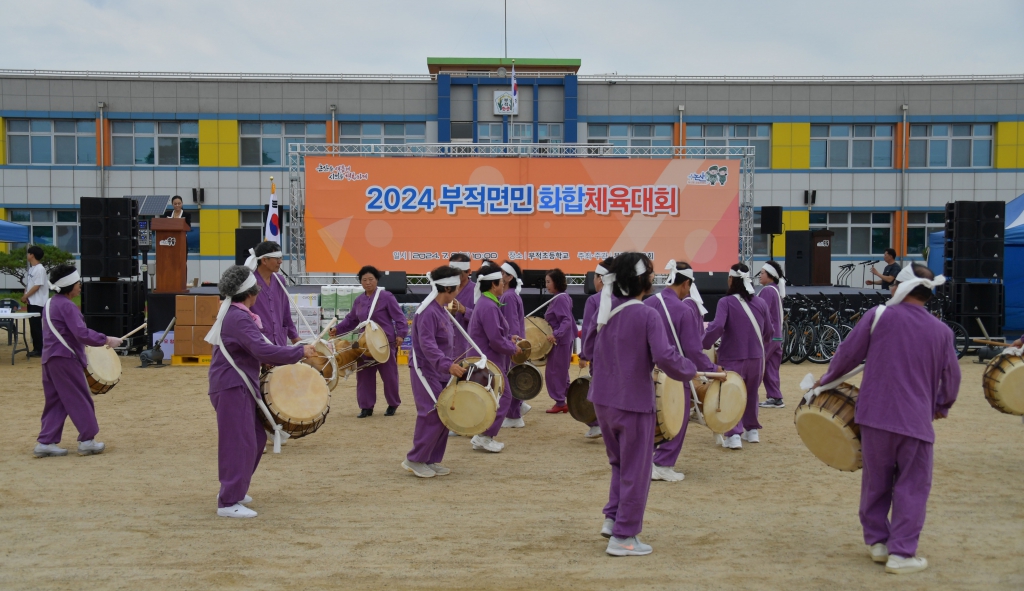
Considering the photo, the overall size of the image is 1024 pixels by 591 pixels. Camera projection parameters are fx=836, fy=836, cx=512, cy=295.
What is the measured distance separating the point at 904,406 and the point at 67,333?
256 inches

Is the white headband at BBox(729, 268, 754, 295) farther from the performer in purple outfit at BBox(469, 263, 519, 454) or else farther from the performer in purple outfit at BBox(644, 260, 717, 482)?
the performer in purple outfit at BBox(469, 263, 519, 454)

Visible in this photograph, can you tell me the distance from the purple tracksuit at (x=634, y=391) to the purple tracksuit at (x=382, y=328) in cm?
493

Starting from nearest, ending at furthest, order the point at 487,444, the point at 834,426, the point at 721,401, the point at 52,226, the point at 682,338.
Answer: the point at 834,426
the point at 682,338
the point at 721,401
the point at 487,444
the point at 52,226

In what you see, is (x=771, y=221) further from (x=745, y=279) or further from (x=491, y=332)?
(x=491, y=332)

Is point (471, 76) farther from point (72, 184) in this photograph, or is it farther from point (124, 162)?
point (72, 184)

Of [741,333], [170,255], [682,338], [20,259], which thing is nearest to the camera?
[682,338]

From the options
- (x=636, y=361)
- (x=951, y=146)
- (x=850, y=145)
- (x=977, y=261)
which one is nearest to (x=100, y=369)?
(x=636, y=361)

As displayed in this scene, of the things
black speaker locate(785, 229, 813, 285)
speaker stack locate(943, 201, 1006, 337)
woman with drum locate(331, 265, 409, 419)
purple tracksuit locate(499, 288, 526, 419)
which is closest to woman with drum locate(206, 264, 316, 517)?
purple tracksuit locate(499, 288, 526, 419)

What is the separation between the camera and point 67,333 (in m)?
7.18

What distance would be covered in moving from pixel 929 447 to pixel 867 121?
27.0m

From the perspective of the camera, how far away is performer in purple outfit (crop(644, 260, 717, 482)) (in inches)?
230

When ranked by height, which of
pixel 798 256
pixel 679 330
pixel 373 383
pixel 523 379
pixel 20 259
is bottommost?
pixel 373 383

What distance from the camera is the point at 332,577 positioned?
4293mm

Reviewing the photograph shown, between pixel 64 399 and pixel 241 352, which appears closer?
pixel 241 352
